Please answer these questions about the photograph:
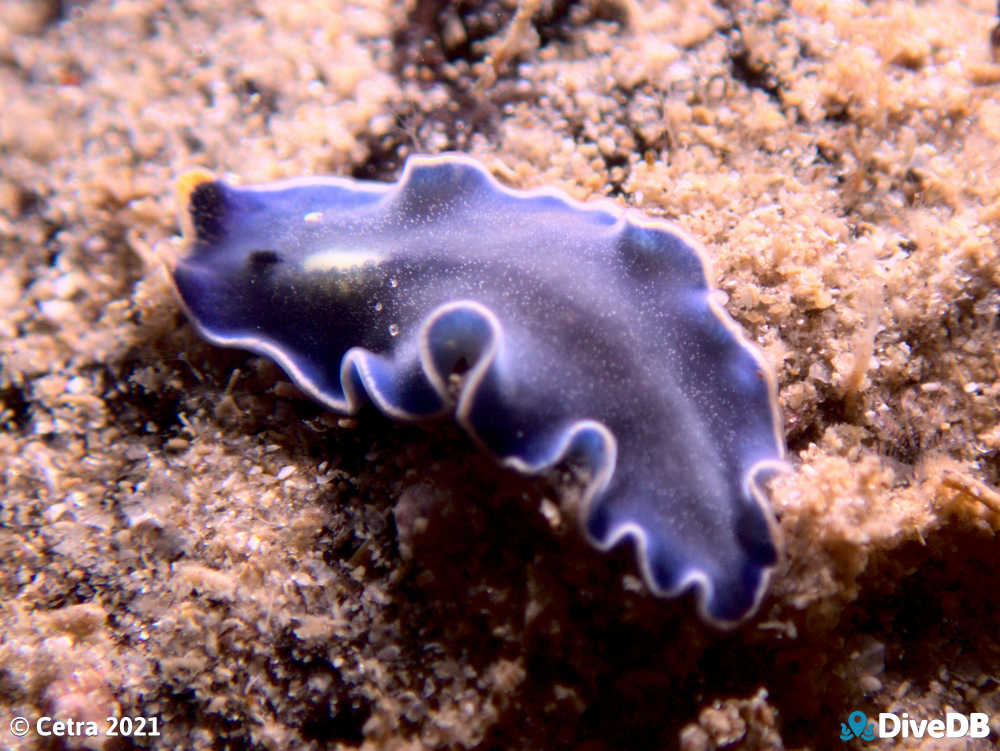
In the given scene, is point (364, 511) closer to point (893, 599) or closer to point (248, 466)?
point (248, 466)

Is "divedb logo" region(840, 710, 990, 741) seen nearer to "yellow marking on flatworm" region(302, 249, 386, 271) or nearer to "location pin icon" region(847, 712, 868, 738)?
"location pin icon" region(847, 712, 868, 738)

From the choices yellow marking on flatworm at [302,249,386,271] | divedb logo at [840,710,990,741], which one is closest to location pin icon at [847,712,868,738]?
divedb logo at [840,710,990,741]

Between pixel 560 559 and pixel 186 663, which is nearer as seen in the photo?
pixel 560 559

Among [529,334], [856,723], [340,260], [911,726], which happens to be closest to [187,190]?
[340,260]

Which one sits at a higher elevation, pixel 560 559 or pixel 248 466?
pixel 560 559

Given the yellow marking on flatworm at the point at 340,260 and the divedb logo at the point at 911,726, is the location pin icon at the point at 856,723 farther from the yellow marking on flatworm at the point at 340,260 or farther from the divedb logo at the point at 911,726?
the yellow marking on flatworm at the point at 340,260

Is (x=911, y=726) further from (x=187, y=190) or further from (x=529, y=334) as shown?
(x=187, y=190)

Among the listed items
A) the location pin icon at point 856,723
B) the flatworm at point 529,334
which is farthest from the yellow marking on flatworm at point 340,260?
the location pin icon at point 856,723

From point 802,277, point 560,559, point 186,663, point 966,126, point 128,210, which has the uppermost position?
point 966,126

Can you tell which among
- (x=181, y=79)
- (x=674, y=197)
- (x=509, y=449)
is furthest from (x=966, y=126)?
(x=181, y=79)
